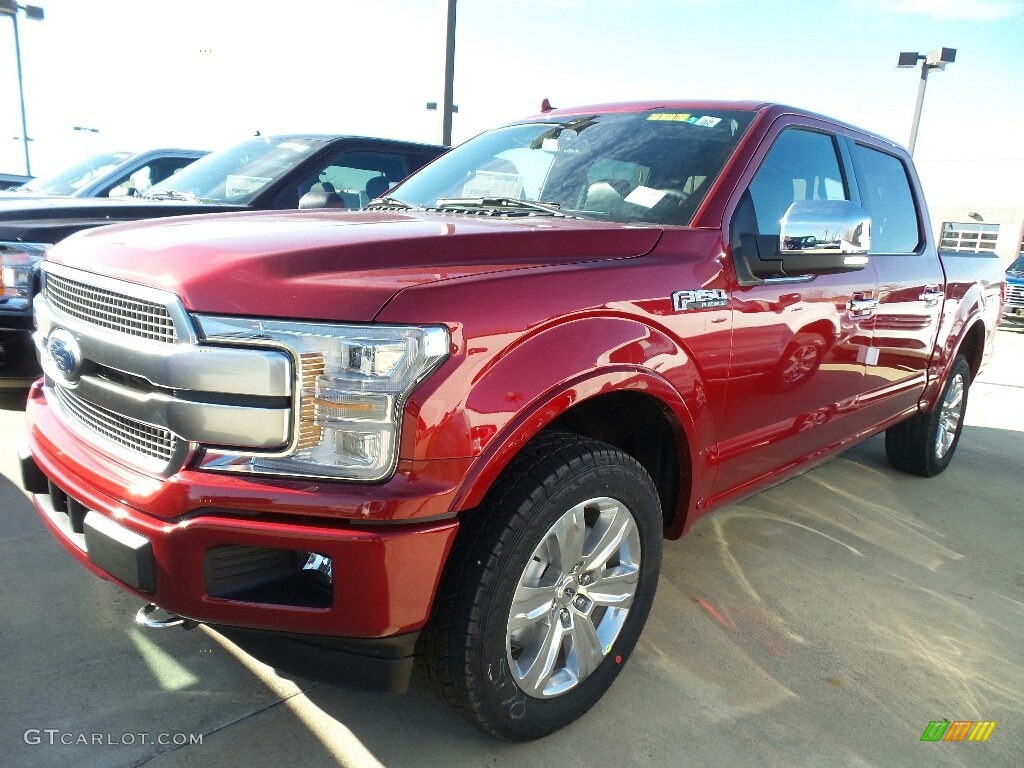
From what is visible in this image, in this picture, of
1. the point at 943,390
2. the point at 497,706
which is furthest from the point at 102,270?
the point at 943,390

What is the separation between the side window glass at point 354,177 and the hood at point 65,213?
62cm

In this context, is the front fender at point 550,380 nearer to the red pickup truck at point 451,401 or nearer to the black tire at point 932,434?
the red pickup truck at point 451,401

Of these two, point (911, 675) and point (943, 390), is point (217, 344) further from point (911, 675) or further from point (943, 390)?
point (943, 390)

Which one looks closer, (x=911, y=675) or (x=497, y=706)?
(x=497, y=706)

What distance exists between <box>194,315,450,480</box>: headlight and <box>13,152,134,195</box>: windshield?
18.4 ft

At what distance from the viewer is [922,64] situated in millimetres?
13336

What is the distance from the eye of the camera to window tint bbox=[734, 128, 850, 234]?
9.08ft

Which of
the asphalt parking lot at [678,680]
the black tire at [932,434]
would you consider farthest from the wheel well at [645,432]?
the black tire at [932,434]

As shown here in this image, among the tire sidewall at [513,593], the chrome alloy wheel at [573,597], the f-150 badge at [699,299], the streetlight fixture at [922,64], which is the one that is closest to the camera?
the tire sidewall at [513,593]

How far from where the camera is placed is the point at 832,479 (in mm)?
4688

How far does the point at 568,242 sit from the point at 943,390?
3472 millimetres

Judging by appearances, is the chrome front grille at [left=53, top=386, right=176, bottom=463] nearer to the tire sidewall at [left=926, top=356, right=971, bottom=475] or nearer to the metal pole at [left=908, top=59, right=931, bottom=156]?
the tire sidewall at [left=926, top=356, right=971, bottom=475]

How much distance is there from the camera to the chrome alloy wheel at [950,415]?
475cm

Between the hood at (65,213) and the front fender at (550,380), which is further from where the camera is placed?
the hood at (65,213)
